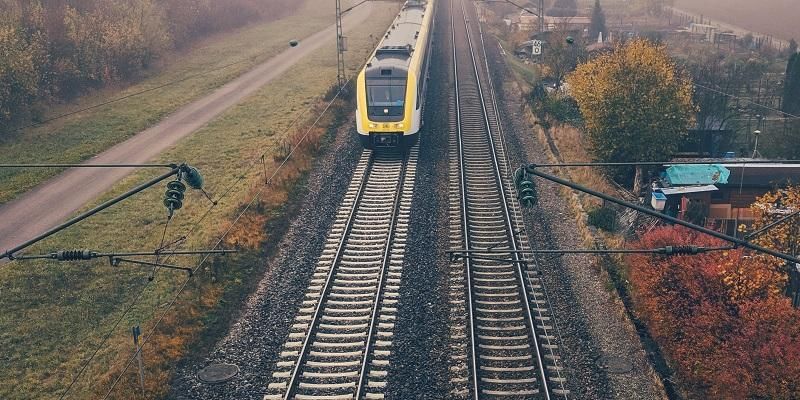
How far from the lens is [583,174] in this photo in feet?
96.6

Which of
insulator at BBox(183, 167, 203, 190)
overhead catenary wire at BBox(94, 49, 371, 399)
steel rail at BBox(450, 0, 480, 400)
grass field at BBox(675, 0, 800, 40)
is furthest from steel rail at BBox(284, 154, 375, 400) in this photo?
grass field at BBox(675, 0, 800, 40)

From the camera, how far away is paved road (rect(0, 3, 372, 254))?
2427 cm

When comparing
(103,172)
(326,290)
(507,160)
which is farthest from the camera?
(103,172)

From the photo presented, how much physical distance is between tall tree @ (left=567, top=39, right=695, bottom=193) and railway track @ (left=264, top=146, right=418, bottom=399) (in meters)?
10.1

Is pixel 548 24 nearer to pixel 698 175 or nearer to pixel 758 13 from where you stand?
pixel 758 13

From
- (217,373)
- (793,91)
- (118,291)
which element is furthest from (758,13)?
(217,373)

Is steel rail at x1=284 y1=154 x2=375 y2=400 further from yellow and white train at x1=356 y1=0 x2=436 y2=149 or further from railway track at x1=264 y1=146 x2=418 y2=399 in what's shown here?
yellow and white train at x1=356 y1=0 x2=436 y2=149

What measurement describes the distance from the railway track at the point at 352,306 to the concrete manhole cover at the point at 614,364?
5.27 m

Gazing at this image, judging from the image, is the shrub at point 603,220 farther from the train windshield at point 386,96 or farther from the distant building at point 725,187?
the train windshield at point 386,96

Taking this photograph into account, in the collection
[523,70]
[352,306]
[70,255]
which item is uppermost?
[523,70]

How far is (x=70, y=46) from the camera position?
41.8 m

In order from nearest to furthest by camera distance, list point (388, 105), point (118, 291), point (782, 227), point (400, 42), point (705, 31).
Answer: point (118, 291) → point (782, 227) → point (388, 105) → point (400, 42) → point (705, 31)

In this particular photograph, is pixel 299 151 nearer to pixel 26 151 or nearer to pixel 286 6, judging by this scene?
pixel 26 151

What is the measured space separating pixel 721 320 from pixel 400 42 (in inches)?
875
